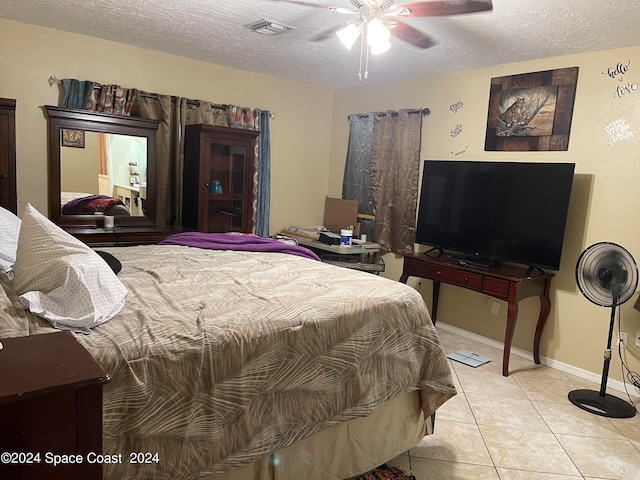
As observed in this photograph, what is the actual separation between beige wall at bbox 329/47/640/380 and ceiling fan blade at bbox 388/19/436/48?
4.24 feet

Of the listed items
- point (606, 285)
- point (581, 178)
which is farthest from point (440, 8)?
point (606, 285)

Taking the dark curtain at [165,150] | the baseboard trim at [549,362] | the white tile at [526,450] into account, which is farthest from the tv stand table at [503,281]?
the dark curtain at [165,150]

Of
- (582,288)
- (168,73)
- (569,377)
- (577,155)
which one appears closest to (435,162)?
(577,155)

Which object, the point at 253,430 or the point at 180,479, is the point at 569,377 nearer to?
the point at 253,430

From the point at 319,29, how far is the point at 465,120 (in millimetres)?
1559

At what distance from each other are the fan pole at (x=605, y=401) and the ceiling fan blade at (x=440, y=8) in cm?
188

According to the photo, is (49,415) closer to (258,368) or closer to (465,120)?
(258,368)

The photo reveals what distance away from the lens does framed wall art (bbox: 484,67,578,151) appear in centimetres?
329

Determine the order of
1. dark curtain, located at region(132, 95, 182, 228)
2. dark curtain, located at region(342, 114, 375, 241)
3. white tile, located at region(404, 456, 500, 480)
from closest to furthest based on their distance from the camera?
white tile, located at region(404, 456, 500, 480)
dark curtain, located at region(132, 95, 182, 228)
dark curtain, located at region(342, 114, 375, 241)

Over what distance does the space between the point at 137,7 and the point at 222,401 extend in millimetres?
2417

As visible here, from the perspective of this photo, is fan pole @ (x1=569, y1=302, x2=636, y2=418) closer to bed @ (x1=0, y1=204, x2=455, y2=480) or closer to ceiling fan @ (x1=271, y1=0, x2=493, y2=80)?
bed @ (x1=0, y1=204, x2=455, y2=480)

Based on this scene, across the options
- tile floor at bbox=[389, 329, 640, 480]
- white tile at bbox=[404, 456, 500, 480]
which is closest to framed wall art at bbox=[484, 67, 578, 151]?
tile floor at bbox=[389, 329, 640, 480]

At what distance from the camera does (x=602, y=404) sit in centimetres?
285

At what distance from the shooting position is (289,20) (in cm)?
280
